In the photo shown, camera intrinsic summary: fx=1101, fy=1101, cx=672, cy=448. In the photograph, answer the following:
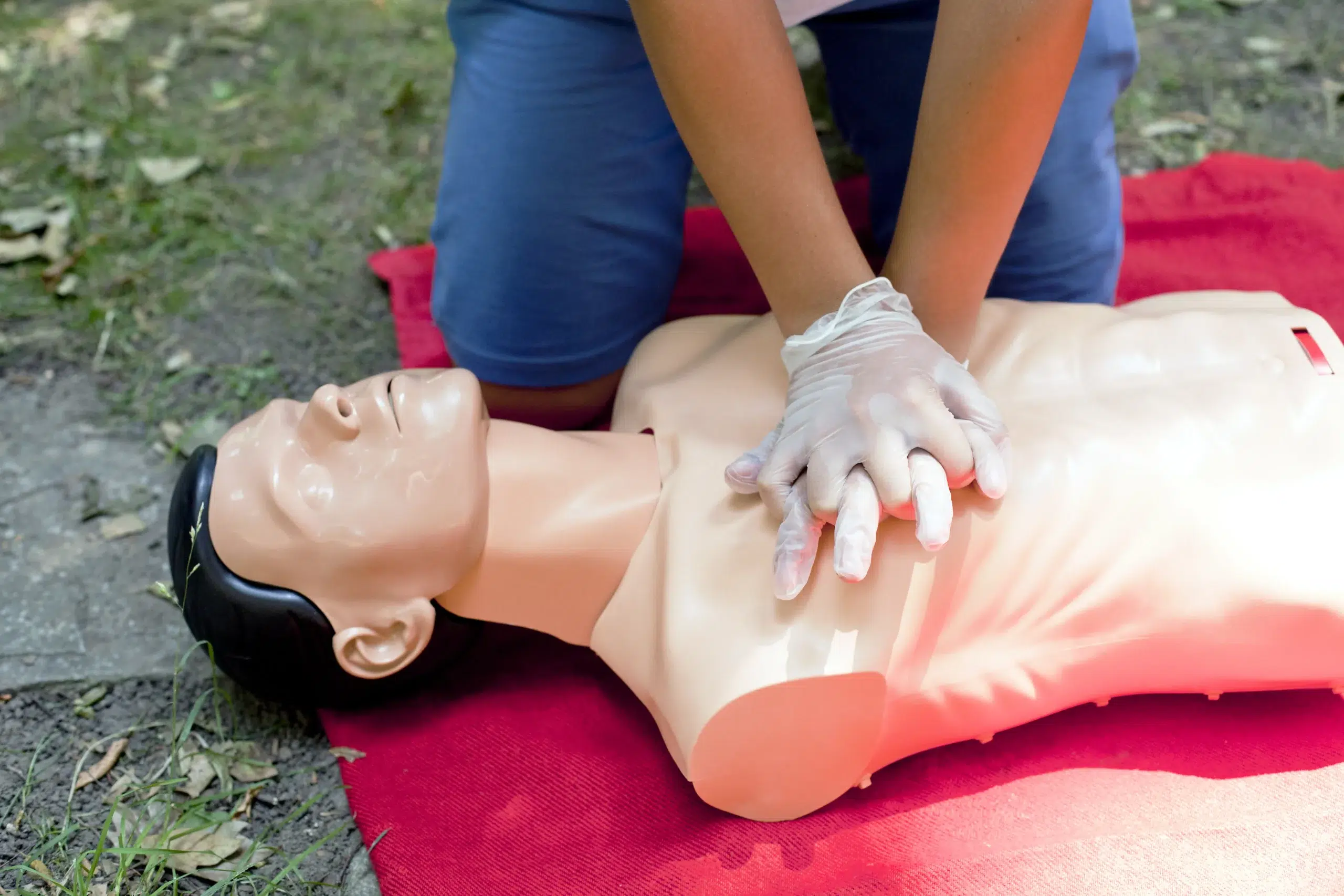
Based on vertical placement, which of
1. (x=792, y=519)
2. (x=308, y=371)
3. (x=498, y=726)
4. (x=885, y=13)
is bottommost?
(x=498, y=726)

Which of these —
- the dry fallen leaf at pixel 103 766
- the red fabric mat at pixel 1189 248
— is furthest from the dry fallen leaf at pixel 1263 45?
the dry fallen leaf at pixel 103 766

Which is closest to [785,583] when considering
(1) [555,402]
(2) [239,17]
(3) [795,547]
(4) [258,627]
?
(3) [795,547]

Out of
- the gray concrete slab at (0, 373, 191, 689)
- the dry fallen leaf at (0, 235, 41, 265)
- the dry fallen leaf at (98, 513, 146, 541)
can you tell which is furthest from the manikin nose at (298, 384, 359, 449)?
the dry fallen leaf at (0, 235, 41, 265)

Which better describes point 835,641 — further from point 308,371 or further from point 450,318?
point 308,371

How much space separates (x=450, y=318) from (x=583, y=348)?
225 millimetres

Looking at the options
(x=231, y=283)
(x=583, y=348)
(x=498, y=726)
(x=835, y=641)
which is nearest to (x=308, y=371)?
(x=231, y=283)

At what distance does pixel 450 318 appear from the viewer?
5.86ft

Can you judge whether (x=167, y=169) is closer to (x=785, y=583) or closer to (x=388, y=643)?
(x=388, y=643)

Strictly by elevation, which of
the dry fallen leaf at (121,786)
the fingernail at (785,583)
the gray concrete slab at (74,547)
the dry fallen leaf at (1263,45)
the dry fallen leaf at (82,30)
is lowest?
the dry fallen leaf at (121,786)

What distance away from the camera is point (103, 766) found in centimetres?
142

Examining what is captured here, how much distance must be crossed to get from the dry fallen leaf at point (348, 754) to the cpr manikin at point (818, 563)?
0.53ft

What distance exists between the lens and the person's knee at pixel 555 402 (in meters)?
1.80

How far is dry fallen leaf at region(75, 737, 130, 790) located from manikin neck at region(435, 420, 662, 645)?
Result: 0.50m

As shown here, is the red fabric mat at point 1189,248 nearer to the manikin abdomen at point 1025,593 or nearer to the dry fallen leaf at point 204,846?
the manikin abdomen at point 1025,593
